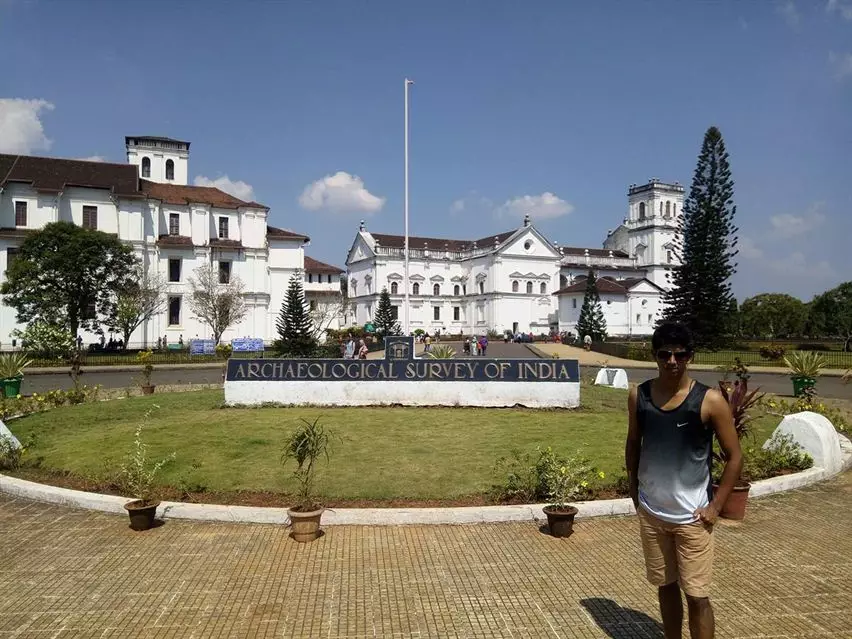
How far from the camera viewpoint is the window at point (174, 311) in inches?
1700

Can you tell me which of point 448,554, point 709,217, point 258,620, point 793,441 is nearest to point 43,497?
point 258,620

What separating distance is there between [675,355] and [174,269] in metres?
45.0

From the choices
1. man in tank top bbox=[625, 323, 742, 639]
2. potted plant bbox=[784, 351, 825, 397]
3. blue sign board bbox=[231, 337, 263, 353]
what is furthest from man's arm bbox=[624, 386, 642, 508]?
blue sign board bbox=[231, 337, 263, 353]

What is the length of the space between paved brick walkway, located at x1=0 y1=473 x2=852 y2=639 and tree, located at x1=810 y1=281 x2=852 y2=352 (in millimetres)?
59282

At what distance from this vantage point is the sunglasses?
10.3 feet

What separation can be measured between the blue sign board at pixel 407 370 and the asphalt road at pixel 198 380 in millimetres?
7922

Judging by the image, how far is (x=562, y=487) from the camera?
5938mm

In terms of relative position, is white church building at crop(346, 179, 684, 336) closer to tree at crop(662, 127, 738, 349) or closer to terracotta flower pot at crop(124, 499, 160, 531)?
tree at crop(662, 127, 738, 349)

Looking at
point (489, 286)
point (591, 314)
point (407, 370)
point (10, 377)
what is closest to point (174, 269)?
point (10, 377)

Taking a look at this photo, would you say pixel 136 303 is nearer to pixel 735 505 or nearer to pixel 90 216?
pixel 90 216

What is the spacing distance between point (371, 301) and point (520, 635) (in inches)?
2503

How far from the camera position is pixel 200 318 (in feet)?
141

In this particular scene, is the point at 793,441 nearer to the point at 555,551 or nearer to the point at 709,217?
the point at 555,551

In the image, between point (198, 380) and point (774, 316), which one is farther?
point (774, 316)
